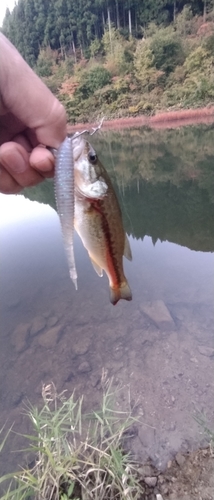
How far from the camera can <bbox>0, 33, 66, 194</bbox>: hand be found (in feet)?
5.56

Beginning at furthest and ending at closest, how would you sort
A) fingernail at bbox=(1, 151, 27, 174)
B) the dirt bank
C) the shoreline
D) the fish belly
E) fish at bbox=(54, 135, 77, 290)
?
the shoreline
the dirt bank
fingernail at bbox=(1, 151, 27, 174)
the fish belly
fish at bbox=(54, 135, 77, 290)

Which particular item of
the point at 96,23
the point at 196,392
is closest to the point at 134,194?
the point at 196,392

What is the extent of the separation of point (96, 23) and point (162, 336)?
6504 centimetres

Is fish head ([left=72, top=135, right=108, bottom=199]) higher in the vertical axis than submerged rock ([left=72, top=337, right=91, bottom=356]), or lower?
higher

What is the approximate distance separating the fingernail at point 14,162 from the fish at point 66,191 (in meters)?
0.42

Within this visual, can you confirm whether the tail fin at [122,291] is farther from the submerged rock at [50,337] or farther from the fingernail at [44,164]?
the submerged rock at [50,337]

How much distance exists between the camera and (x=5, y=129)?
2.09 m

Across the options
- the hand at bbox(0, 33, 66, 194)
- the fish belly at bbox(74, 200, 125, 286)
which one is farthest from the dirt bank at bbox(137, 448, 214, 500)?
the hand at bbox(0, 33, 66, 194)

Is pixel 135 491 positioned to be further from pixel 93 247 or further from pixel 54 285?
pixel 54 285

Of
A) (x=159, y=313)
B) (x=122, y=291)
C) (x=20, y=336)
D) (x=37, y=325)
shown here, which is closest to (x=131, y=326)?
(x=159, y=313)

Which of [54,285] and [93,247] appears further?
[54,285]

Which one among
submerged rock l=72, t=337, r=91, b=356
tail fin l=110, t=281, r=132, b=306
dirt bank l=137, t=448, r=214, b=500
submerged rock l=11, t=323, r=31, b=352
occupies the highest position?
tail fin l=110, t=281, r=132, b=306

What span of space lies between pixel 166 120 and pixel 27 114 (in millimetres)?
31133

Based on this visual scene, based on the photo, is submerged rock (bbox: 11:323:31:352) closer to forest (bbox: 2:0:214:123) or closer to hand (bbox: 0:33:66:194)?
hand (bbox: 0:33:66:194)
